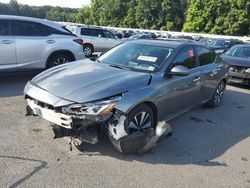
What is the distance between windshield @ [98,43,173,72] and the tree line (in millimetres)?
55569

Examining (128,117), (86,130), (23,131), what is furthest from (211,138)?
(23,131)

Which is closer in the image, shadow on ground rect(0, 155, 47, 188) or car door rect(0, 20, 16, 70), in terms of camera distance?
shadow on ground rect(0, 155, 47, 188)

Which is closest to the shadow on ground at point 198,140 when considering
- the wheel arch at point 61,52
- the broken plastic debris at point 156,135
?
the broken plastic debris at point 156,135

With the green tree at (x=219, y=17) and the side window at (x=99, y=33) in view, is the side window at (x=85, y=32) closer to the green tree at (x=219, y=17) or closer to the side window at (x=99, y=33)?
the side window at (x=99, y=33)

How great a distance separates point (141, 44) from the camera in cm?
578

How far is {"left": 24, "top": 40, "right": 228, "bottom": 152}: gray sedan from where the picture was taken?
160 inches

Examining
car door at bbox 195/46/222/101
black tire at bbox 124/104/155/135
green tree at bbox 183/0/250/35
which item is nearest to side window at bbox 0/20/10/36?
car door at bbox 195/46/222/101

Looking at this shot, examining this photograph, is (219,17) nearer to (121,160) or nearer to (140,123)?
(140,123)

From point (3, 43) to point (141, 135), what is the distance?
15.5 feet

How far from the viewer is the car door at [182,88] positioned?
197 inches

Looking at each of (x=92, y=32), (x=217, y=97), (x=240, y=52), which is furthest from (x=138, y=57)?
(x=92, y=32)

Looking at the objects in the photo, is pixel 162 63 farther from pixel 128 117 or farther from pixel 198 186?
pixel 198 186

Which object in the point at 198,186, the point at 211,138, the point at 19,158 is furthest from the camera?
the point at 211,138

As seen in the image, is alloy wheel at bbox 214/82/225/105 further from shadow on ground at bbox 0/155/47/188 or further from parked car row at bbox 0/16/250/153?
shadow on ground at bbox 0/155/47/188
